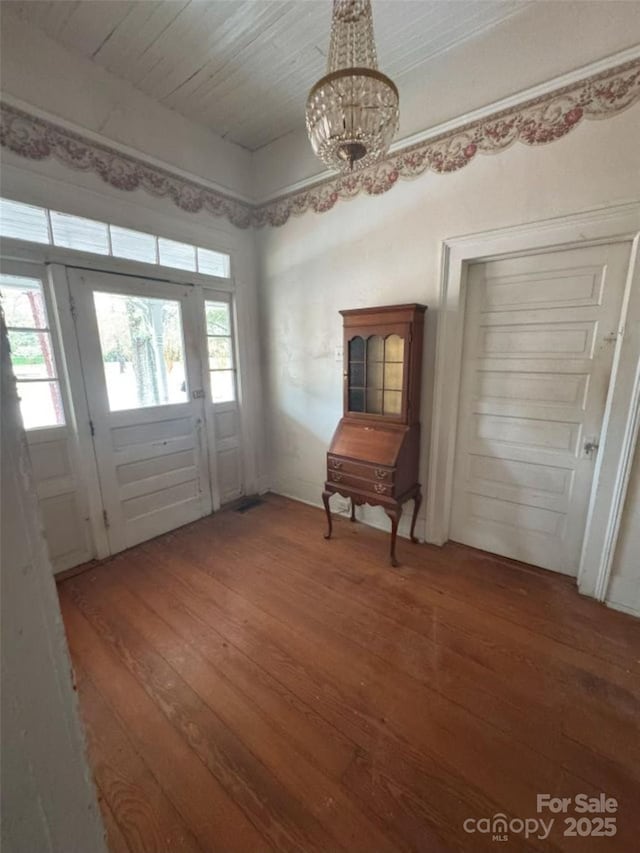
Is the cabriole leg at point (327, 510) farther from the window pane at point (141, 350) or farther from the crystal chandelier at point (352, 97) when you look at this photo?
the crystal chandelier at point (352, 97)

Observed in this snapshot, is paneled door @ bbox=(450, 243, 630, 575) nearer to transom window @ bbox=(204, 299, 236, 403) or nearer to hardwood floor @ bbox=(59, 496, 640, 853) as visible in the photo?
hardwood floor @ bbox=(59, 496, 640, 853)

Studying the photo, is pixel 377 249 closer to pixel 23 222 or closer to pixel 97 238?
pixel 97 238

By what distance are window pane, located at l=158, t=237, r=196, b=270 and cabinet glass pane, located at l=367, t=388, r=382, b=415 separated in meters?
1.79

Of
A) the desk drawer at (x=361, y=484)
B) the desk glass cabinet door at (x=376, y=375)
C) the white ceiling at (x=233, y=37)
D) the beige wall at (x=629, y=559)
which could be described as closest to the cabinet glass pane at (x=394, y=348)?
the desk glass cabinet door at (x=376, y=375)

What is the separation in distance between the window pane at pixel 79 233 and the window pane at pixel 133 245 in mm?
56

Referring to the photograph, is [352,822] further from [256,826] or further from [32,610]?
[32,610]

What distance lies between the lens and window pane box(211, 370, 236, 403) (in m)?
3.13

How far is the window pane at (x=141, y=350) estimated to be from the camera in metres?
2.40

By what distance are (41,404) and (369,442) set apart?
211 cm

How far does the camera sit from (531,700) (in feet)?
4.81

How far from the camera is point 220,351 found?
3.14 m

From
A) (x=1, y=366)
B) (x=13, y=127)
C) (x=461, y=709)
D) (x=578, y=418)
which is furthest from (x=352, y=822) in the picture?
(x=13, y=127)

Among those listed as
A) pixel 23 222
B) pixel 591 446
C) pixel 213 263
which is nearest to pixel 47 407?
pixel 23 222

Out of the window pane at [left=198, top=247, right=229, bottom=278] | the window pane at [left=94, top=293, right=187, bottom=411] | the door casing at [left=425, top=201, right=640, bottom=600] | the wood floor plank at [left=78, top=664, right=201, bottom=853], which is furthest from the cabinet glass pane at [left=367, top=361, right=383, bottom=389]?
the wood floor plank at [left=78, top=664, right=201, bottom=853]
